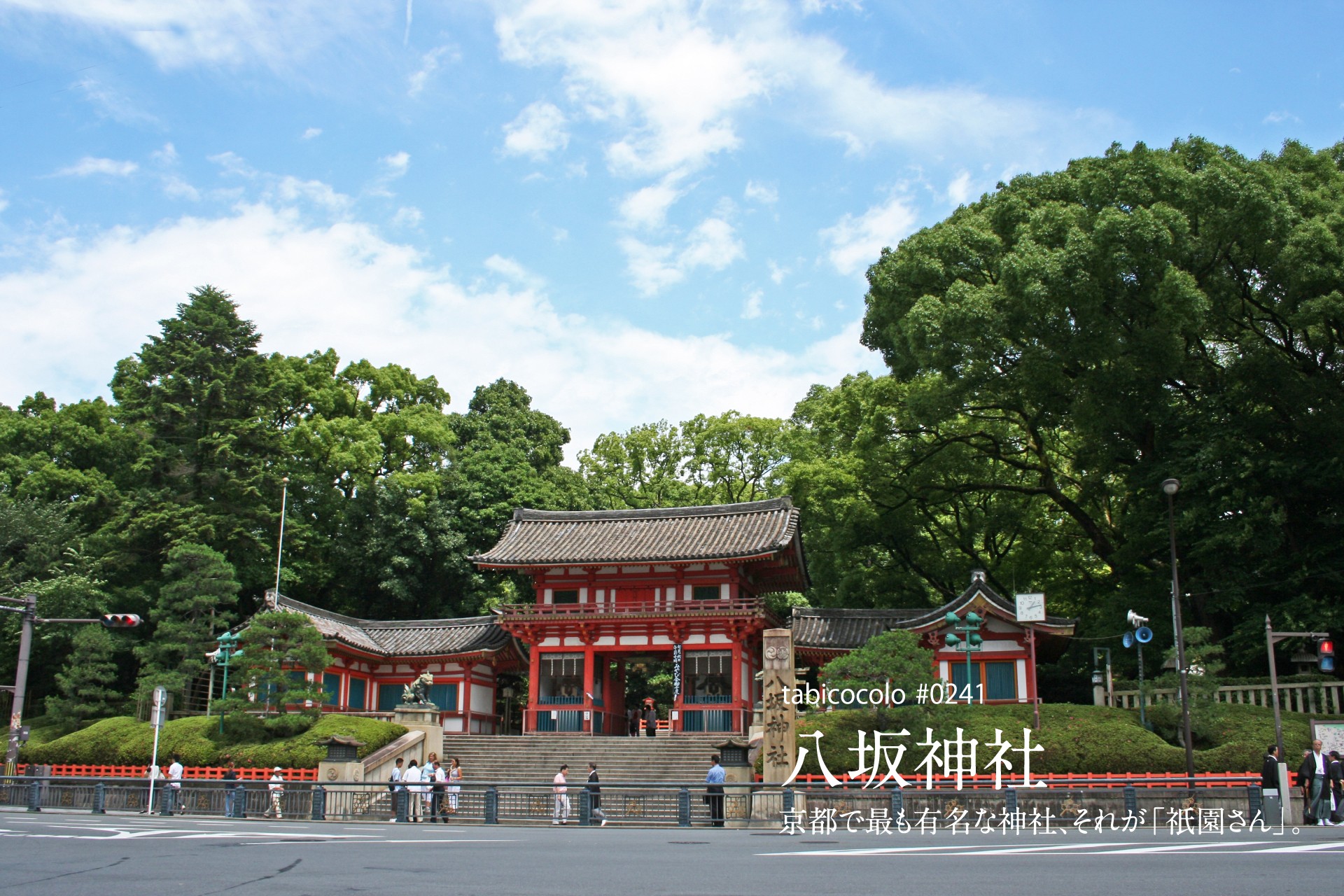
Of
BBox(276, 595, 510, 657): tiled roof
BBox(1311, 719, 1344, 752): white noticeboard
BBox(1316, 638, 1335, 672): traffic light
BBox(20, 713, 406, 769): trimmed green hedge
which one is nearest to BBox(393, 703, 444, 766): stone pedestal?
BBox(20, 713, 406, 769): trimmed green hedge

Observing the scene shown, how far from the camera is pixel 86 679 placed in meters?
32.4

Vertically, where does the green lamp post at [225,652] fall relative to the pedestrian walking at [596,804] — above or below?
above

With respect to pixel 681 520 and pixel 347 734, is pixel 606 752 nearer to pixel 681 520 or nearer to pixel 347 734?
pixel 347 734

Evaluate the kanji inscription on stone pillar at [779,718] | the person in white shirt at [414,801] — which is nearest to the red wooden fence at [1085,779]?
the kanji inscription on stone pillar at [779,718]

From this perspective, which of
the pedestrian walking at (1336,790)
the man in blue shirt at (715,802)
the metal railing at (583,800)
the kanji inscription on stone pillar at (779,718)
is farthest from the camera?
the kanji inscription on stone pillar at (779,718)

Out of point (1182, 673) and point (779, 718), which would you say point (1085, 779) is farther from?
point (779, 718)

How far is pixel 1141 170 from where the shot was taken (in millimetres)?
28172

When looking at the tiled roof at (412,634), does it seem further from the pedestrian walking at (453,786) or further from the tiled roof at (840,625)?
the tiled roof at (840,625)

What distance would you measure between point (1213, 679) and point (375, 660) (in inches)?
1098

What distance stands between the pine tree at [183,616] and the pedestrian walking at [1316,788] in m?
29.9

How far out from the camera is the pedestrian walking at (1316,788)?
16.8m

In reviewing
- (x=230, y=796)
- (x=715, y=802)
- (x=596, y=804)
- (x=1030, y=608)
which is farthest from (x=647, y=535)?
(x=715, y=802)

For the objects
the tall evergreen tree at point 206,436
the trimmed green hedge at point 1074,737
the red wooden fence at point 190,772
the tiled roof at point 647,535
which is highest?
the tall evergreen tree at point 206,436

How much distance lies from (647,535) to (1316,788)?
922 inches
